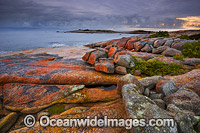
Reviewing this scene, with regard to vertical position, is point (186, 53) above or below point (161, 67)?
above

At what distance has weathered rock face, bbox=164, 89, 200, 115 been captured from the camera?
446 centimetres

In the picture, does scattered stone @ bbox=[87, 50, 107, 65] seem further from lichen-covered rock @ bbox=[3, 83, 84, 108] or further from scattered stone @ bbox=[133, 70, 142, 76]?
lichen-covered rock @ bbox=[3, 83, 84, 108]

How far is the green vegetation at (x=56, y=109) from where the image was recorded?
17.0 ft

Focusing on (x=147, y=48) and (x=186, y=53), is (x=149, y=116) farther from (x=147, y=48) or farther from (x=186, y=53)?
(x=147, y=48)

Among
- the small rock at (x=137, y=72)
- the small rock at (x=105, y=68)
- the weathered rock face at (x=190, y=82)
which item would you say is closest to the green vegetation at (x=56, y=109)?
the small rock at (x=105, y=68)

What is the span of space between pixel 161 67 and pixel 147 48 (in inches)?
304

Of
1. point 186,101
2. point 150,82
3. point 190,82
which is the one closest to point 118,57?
point 150,82

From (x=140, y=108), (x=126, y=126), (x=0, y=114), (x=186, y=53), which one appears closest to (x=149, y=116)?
(x=140, y=108)

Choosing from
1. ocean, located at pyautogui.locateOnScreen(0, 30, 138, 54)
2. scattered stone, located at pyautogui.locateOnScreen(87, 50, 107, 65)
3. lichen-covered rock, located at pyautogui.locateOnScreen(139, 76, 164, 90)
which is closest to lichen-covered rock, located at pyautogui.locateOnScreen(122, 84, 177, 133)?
lichen-covered rock, located at pyautogui.locateOnScreen(139, 76, 164, 90)

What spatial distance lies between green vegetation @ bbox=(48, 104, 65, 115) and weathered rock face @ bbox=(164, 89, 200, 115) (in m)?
5.35

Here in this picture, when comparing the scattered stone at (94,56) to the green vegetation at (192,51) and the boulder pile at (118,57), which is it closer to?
the boulder pile at (118,57)

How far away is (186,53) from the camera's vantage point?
13219 mm

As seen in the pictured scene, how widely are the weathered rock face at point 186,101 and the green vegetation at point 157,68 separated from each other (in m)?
4.38

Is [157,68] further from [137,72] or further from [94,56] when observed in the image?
[94,56]
